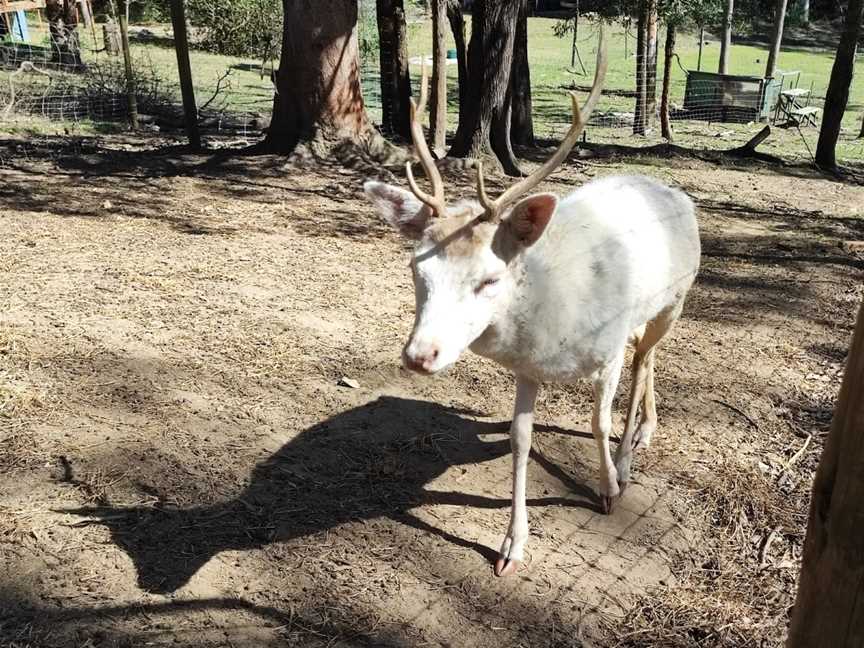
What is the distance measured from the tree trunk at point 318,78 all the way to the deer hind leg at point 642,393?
6052 mm

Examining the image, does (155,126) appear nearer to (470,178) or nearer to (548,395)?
(470,178)

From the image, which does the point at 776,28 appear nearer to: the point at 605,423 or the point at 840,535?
the point at 605,423

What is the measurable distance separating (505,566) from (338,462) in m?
1.07

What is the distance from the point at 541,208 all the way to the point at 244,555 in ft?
6.19

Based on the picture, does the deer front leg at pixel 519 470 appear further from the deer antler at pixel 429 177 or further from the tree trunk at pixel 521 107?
the tree trunk at pixel 521 107

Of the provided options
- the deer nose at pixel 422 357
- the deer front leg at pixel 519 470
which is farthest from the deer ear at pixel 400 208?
the deer front leg at pixel 519 470

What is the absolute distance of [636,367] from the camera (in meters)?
4.13

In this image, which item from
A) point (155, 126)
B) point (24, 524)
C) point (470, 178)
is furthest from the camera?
point (155, 126)

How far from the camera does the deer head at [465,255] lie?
2.77 meters

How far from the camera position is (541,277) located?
3154 millimetres

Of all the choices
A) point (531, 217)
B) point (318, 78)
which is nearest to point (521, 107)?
point (318, 78)

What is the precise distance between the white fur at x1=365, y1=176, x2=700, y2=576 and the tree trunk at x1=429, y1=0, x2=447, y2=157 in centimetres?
662

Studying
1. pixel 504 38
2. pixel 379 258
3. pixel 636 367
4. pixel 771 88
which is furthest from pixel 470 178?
pixel 771 88

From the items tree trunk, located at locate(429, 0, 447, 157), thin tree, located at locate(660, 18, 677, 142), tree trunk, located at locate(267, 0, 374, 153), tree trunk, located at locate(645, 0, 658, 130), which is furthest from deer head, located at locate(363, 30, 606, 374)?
tree trunk, located at locate(645, 0, 658, 130)
